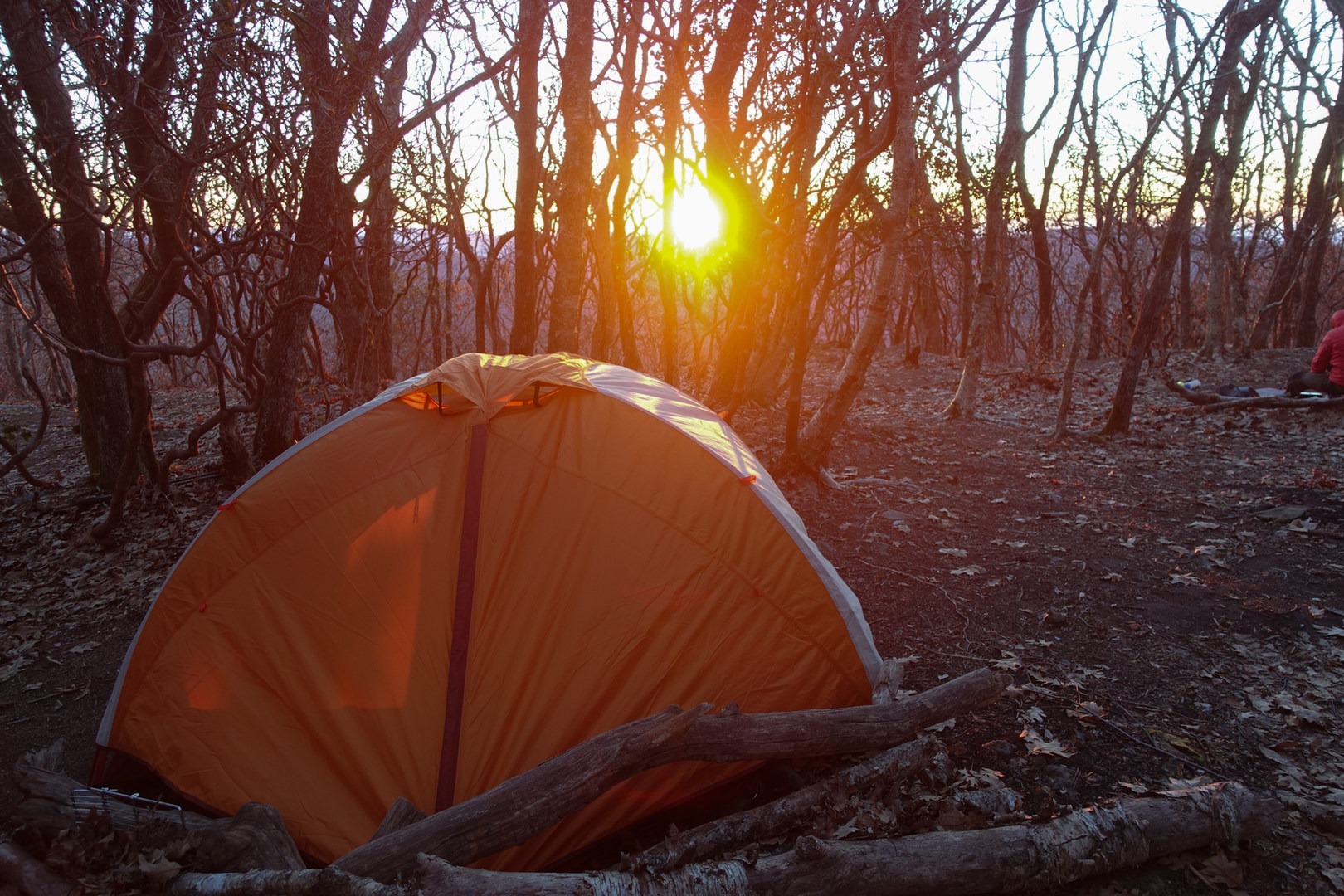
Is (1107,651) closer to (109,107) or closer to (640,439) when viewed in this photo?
(640,439)

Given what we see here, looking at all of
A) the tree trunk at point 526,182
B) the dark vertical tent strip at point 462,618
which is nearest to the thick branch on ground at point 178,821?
the dark vertical tent strip at point 462,618

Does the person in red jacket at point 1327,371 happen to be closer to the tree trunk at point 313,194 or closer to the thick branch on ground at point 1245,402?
the thick branch on ground at point 1245,402

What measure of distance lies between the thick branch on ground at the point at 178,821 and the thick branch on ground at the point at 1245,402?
12680 millimetres

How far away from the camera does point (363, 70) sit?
25.4ft

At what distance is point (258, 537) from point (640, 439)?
6.54 feet

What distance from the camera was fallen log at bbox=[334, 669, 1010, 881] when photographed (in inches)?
113

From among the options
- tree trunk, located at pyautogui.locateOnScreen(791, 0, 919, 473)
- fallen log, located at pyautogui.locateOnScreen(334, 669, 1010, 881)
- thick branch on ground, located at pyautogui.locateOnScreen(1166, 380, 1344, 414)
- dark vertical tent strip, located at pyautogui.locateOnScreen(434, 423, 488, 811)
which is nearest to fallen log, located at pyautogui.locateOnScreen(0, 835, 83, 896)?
fallen log, located at pyautogui.locateOnScreen(334, 669, 1010, 881)

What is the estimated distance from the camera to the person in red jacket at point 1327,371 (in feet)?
34.7

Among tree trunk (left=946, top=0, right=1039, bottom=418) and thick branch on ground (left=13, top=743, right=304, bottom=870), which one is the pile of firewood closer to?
thick branch on ground (left=13, top=743, right=304, bottom=870)

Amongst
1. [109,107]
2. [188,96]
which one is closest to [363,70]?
[188,96]

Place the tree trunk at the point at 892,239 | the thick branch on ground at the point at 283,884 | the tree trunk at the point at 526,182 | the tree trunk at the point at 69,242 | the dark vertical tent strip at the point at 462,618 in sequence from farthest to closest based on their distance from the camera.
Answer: the tree trunk at the point at 526,182 → the tree trunk at the point at 892,239 → the tree trunk at the point at 69,242 → the dark vertical tent strip at the point at 462,618 → the thick branch on ground at the point at 283,884

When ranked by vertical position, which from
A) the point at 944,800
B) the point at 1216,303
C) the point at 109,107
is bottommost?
the point at 944,800

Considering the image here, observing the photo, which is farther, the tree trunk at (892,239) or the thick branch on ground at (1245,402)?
the thick branch on ground at (1245,402)

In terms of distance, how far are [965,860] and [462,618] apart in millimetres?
2336
